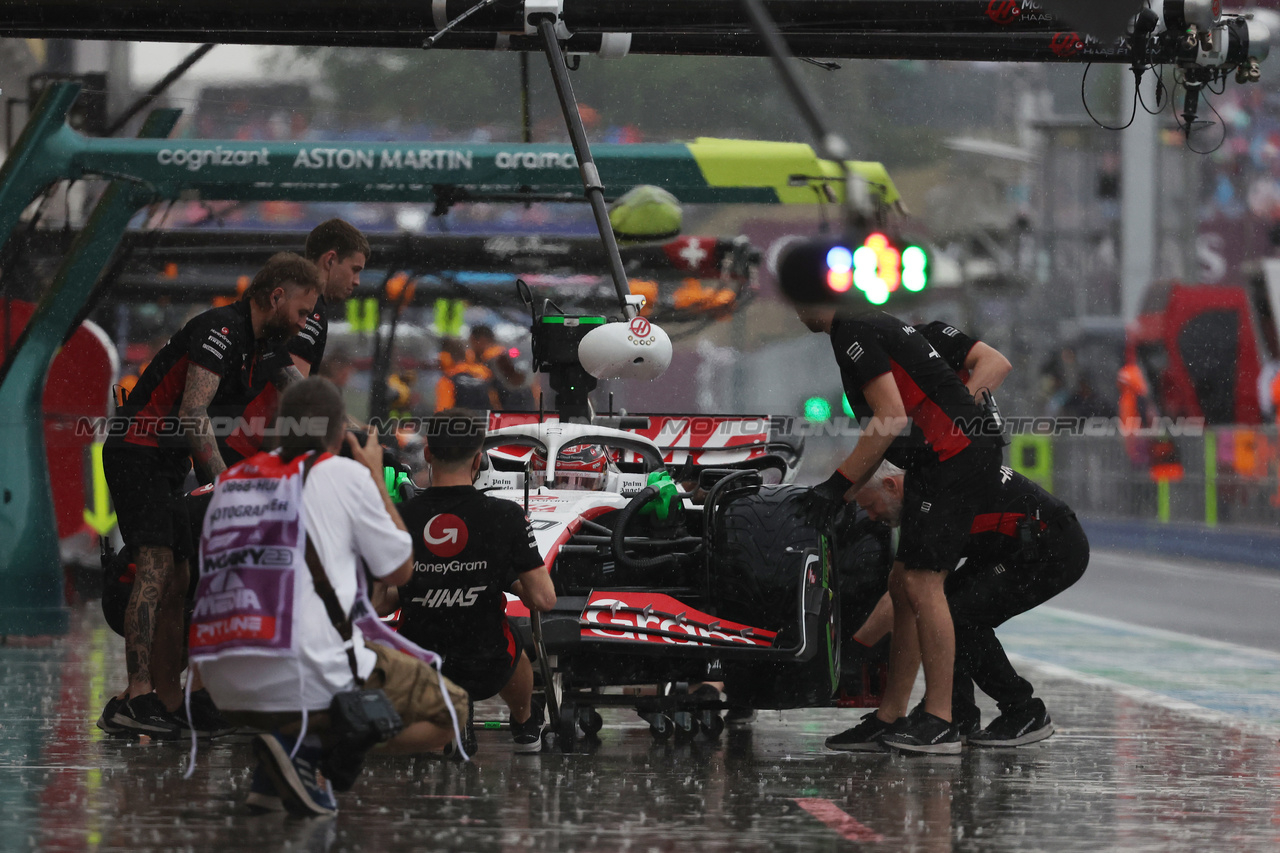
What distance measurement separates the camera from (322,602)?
5551 mm

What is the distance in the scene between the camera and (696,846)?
17.6 feet

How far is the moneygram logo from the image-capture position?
908cm

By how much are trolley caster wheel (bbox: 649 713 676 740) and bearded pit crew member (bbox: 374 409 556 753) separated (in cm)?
119

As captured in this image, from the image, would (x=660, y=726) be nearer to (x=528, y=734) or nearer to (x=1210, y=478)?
(x=528, y=734)

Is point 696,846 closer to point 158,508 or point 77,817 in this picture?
point 77,817

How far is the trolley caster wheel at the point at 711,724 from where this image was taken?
812cm

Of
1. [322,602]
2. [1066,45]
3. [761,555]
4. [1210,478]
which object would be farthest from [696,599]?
[1210,478]

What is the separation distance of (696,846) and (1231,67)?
5758mm

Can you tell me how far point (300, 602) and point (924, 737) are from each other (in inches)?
117

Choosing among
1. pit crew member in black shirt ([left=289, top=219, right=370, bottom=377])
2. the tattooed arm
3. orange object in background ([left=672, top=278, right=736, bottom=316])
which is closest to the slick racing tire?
pit crew member in black shirt ([left=289, top=219, right=370, bottom=377])

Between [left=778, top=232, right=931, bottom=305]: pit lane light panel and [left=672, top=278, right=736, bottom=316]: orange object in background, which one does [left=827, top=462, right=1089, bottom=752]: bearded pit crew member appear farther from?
[left=672, top=278, right=736, bottom=316]: orange object in background

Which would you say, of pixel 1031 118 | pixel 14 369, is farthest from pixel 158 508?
pixel 1031 118

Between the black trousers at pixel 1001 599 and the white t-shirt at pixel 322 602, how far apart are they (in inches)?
125

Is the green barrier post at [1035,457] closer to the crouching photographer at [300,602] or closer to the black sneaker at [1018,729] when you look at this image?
the black sneaker at [1018,729]
